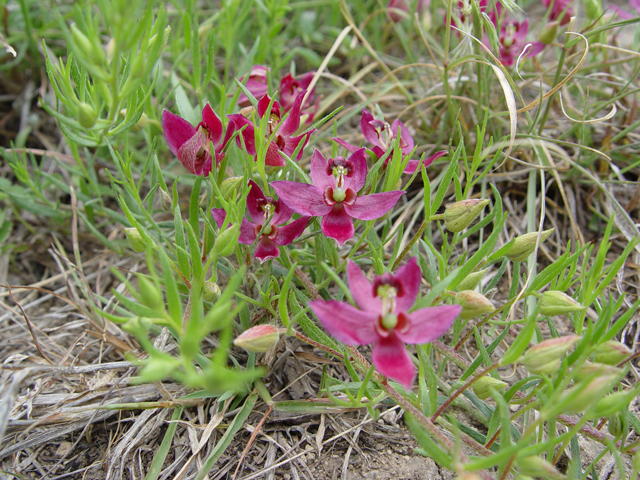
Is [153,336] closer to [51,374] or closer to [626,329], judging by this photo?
[51,374]

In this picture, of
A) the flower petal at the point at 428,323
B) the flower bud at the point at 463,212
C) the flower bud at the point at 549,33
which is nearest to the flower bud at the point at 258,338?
the flower petal at the point at 428,323

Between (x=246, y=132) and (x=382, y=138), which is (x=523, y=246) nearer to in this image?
(x=382, y=138)

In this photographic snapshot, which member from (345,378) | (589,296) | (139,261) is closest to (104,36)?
(139,261)

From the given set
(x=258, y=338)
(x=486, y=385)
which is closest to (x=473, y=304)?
(x=486, y=385)

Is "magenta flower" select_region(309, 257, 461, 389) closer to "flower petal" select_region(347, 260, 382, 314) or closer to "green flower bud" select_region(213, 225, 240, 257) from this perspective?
"flower petal" select_region(347, 260, 382, 314)

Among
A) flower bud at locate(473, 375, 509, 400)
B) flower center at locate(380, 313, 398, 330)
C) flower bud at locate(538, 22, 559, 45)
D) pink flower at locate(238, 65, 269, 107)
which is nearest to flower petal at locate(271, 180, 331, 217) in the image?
flower center at locate(380, 313, 398, 330)
